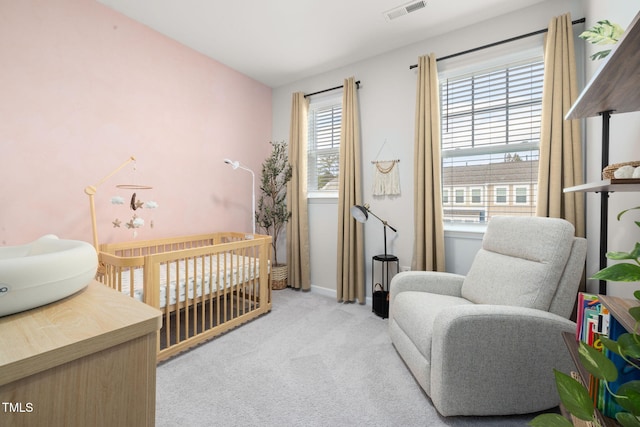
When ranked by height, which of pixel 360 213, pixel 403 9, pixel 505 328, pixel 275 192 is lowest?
pixel 505 328

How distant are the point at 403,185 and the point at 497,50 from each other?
4.23 ft

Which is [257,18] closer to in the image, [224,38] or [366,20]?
[224,38]

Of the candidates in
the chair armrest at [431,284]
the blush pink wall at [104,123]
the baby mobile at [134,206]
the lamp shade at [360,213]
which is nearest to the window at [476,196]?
the chair armrest at [431,284]

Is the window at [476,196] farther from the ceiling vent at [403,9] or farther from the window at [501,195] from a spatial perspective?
the ceiling vent at [403,9]

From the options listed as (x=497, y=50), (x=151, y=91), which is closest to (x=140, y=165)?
(x=151, y=91)

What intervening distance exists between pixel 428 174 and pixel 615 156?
3.74ft

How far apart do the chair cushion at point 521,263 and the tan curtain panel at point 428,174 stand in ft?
1.71

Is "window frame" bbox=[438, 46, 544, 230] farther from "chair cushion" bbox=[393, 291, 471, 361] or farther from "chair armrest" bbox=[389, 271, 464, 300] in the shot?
"chair cushion" bbox=[393, 291, 471, 361]

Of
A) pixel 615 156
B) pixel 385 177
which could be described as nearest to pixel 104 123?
pixel 385 177

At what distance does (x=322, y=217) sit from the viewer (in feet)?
10.8

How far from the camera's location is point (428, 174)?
2.46 metres

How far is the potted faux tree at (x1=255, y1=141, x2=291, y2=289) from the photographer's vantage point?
3357 mm

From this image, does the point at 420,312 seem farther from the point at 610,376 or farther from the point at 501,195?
the point at 501,195

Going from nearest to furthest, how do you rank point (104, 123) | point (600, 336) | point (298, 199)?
point (600, 336)
point (104, 123)
point (298, 199)
